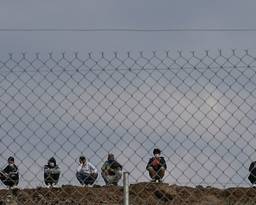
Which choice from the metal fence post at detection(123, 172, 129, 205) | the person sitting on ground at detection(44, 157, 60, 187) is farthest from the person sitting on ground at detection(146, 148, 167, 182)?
the person sitting on ground at detection(44, 157, 60, 187)

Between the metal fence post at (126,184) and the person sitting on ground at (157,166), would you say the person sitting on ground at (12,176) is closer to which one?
the person sitting on ground at (157,166)

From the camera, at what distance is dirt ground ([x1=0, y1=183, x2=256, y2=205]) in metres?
9.31

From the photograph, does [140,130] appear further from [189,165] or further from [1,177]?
[1,177]

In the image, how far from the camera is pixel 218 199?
18547 mm

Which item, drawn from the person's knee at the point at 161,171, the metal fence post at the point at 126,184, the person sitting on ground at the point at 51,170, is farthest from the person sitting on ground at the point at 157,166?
the person sitting on ground at the point at 51,170

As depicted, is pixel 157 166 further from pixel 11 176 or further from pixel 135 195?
pixel 135 195

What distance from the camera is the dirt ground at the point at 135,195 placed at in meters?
9.31

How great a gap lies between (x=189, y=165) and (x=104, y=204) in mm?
10806

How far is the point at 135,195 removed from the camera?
13.0 meters

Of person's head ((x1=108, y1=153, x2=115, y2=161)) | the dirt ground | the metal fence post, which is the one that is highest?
the dirt ground

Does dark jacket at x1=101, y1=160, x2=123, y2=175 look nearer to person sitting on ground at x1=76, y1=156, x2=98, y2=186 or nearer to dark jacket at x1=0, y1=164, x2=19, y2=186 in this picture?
person sitting on ground at x1=76, y1=156, x2=98, y2=186

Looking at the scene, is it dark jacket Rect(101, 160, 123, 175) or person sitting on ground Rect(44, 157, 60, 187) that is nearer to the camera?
person sitting on ground Rect(44, 157, 60, 187)

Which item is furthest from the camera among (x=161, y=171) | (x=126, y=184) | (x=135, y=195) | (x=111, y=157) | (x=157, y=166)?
(x=135, y=195)

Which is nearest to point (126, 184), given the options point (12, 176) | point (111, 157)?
point (111, 157)
